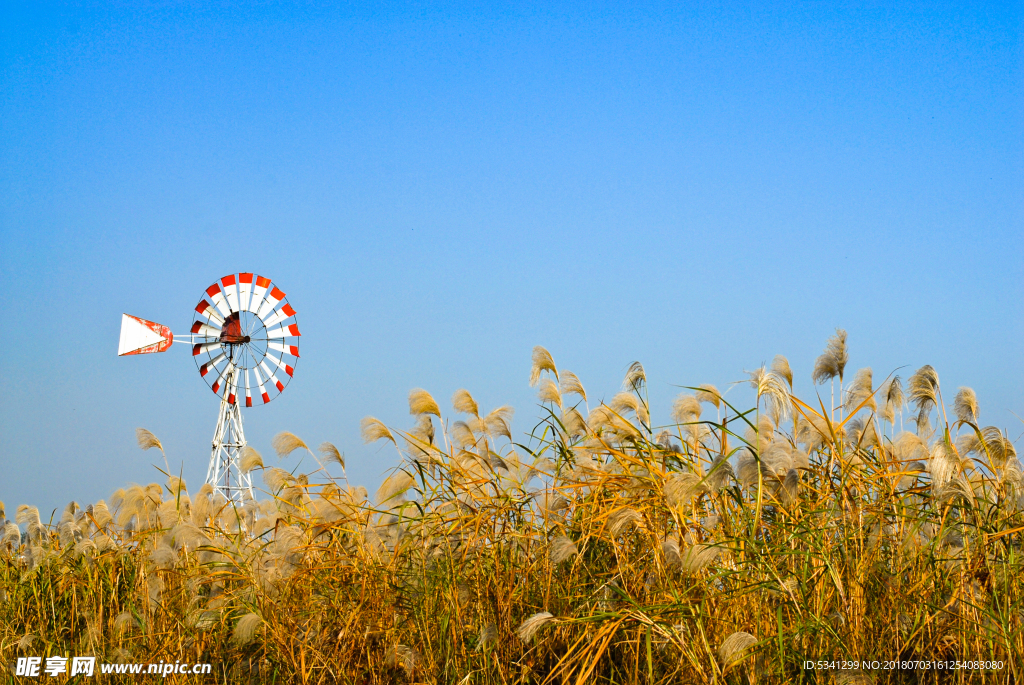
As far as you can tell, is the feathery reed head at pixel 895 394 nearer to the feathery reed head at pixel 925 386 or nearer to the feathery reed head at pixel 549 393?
the feathery reed head at pixel 925 386

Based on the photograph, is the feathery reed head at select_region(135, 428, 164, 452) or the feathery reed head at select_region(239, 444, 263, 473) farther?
the feathery reed head at select_region(135, 428, 164, 452)

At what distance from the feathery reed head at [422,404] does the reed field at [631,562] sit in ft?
0.04

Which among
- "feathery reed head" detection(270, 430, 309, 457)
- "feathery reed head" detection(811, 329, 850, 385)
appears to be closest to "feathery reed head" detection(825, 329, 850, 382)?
"feathery reed head" detection(811, 329, 850, 385)

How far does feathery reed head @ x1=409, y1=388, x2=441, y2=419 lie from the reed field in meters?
0.01

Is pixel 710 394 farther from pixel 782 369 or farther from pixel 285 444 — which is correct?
pixel 285 444

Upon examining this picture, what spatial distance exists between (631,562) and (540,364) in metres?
1.07

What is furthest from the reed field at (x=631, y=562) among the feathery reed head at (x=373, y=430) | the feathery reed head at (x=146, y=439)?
the feathery reed head at (x=146, y=439)

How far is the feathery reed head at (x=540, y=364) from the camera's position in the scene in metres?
4.31

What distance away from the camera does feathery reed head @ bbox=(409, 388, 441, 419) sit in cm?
428

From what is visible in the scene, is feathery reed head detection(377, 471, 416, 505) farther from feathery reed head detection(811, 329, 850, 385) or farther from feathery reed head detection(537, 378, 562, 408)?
feathery reed head detection(811, 329, 850, 385)

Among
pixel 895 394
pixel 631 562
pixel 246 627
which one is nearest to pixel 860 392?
pixel 895 394

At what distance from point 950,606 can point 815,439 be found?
2.86 feet

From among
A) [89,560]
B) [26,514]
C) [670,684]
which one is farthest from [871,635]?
[26,514]

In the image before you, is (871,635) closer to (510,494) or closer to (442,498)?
(510,494)
